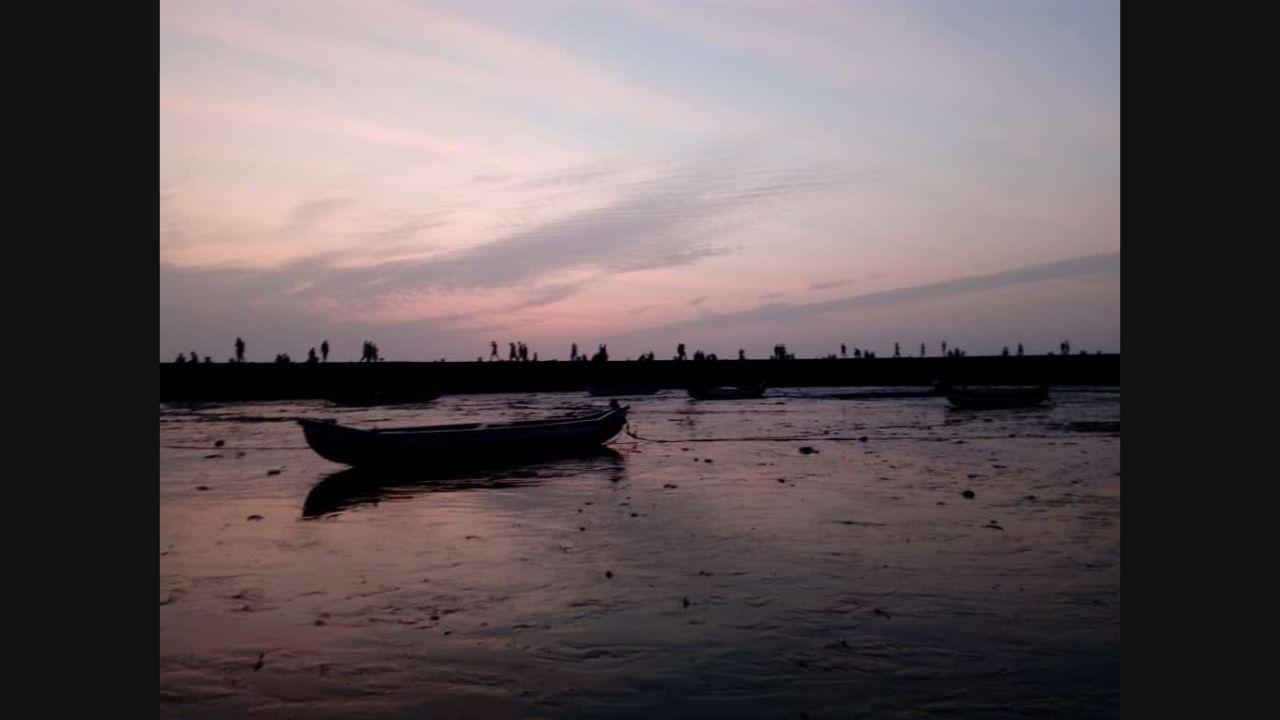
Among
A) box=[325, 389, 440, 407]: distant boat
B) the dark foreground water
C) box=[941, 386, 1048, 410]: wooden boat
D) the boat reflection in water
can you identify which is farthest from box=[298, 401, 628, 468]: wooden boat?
box=[325, 389, 440, 407]: distant boat

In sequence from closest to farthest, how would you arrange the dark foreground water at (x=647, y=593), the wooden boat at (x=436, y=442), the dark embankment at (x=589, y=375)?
the dark foreground water at (x=647, y=593)
the wooden boat at (x=436, y=442)
the dark embankment at (x=589, y=375)

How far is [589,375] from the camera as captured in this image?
340 ft

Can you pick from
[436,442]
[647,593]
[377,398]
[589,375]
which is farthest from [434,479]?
[589,375]

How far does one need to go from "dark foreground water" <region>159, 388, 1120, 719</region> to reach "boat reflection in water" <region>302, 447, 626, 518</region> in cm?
23

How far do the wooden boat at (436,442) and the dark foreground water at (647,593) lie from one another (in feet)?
2.86

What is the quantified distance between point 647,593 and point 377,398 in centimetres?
6225

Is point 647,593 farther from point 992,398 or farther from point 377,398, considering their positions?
point 377,398

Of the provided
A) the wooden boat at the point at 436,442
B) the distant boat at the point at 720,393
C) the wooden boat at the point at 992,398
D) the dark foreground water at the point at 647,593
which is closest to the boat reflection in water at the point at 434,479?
the dark foreground water at the point at 647,593

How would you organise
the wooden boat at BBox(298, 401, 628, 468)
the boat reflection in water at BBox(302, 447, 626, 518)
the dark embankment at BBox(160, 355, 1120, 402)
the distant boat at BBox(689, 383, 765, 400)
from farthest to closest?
the dark embankment at BBox(160, 355, 1120, 402)
the distant boat at BBox(689, 383, 765, 400)
the wooden boat at BBox(298, 401, 628, 468)
the boat reflection in water at BBox(302, 447, 626, 518)

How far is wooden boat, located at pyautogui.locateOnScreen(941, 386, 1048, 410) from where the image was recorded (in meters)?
62.6

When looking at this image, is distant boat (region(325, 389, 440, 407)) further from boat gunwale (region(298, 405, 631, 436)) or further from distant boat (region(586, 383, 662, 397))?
boat gunwale (region(298, 405, 631, 436))

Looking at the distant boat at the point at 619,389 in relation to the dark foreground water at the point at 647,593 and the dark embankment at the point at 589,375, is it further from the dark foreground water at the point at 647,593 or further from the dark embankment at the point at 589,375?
the dark foreground water at the point at 647,593

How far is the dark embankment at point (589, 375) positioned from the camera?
86.3 meters
